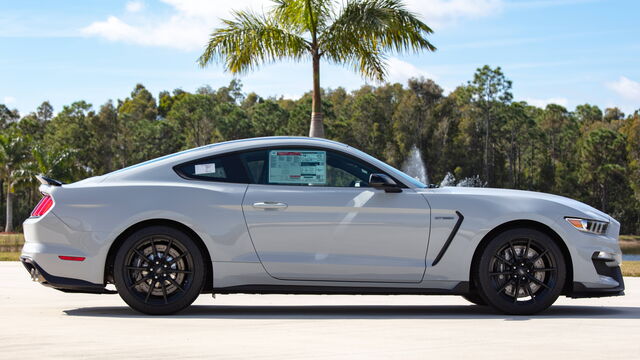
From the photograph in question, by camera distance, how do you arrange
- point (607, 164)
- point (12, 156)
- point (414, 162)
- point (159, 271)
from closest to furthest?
point (159, 271) < point (12, 156) < point (607, 164) < point (414, 162)

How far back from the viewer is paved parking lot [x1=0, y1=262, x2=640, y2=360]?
17.6 ft

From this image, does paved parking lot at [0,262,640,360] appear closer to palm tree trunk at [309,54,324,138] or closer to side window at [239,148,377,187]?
side window at [239,148,377,187]

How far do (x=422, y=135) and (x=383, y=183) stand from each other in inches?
3286

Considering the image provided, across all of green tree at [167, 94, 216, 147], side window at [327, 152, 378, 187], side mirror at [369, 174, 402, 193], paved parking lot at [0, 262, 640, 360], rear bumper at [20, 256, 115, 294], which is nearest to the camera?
paved parking lot at [0, 262, 640, 360]

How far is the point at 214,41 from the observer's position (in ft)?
58.9

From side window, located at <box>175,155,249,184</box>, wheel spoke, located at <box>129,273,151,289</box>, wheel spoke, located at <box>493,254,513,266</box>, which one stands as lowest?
wheel spoke, located at <box>129,273,151,289</box>

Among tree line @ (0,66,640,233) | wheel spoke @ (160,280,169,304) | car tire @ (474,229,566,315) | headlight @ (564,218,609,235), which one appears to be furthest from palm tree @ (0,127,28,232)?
headlight @ (564,218,609,235)

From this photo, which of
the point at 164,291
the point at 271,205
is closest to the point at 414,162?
the point at 271,205

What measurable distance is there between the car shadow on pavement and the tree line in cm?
7309

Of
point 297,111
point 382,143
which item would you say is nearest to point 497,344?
point 297,111

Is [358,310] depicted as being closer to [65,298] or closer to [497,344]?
[497,344]

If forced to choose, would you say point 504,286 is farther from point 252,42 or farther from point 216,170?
point 252,42

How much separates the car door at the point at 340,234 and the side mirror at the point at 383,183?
0.06 metres

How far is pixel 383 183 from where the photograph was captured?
7.16 meters
